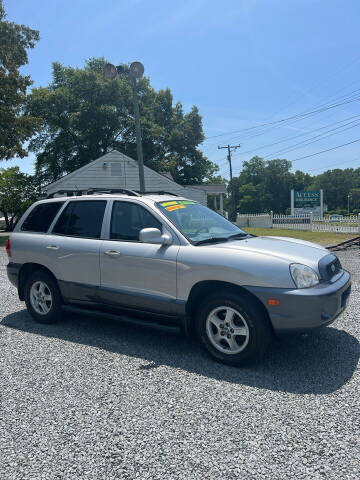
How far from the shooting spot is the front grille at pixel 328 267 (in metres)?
3.58

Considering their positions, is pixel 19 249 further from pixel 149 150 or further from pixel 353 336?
pixel 149 150

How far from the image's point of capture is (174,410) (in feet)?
9.52

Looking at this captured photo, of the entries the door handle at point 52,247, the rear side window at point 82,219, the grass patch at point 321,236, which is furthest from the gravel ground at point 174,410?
the grass patch at point 321,236

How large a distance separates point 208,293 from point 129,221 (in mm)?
1393

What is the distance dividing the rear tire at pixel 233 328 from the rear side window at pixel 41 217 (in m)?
2.72

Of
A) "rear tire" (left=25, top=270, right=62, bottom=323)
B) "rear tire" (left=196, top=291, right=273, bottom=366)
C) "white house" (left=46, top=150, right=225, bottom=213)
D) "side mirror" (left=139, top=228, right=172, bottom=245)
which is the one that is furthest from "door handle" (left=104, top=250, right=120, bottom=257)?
"white house" (left=46, top=150, right=225, bottom=213)

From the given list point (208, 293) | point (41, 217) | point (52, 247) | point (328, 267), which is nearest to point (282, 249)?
point (328, 267)

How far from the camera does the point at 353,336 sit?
14.2ft

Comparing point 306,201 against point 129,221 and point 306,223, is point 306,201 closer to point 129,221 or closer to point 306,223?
point 306,223

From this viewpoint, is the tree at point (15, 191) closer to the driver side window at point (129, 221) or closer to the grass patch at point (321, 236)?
the grass patch at point (321, 236)

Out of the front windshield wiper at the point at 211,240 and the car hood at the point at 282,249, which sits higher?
the front windshield wiper at the point at 211,240

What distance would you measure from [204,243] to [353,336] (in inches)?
83.1

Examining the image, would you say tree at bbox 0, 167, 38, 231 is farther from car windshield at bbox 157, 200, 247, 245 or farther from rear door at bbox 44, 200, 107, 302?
car windshield at bbox 157, 200, 247, 245

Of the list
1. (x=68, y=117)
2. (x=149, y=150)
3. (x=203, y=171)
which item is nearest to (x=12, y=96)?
(x=68, y=117)
